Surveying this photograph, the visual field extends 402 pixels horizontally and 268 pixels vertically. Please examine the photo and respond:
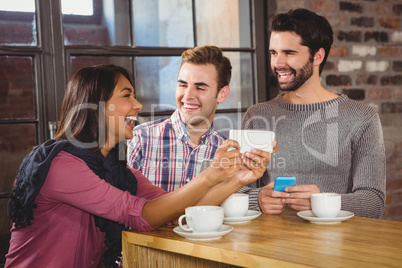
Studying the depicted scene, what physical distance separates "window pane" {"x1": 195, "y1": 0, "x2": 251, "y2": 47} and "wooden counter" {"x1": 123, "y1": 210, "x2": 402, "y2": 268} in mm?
1415

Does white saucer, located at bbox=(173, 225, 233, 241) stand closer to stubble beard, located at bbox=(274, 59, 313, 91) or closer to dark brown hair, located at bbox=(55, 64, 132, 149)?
dark brown hair, located at bbox=(55, 64, 132, 149)

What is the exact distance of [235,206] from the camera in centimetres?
157

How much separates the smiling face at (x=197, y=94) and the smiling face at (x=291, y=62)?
0.34 metres

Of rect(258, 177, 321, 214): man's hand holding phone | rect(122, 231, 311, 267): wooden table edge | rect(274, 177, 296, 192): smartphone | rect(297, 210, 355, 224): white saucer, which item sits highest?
rect(274, 177, 296, 192): smartphone

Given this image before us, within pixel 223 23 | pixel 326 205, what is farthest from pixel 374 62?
pixel 326 205

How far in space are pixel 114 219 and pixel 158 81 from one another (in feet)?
4.17

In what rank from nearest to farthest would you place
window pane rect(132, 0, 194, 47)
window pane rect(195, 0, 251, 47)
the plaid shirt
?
the plaid shirt, window pane rect(132, 0, 194, 47), window pane rect(195, 0, 251, 47)

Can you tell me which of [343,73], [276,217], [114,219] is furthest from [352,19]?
[114,219]

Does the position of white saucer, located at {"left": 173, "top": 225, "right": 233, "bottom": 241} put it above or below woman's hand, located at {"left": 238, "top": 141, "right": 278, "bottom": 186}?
below

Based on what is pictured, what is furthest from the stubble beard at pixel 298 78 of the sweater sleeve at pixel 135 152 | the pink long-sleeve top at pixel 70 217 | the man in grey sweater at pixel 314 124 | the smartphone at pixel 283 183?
the pink long-sleeve top at pixel 70 217

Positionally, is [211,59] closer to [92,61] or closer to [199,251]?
[92,61]

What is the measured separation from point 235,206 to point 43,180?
23.5 inches

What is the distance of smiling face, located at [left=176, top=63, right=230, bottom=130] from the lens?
237cm

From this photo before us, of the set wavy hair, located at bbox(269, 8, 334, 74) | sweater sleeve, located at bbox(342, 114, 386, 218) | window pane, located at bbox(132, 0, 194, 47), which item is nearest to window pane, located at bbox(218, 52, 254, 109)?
window pane, located at bbox(132, 0, 194, 47)
